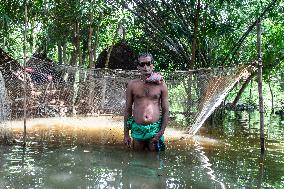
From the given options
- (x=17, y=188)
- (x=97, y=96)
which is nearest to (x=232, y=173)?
(x=17, y=188)

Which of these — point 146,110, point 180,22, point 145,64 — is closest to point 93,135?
point 146,110

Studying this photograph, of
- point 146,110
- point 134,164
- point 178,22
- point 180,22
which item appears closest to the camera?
point 134,164

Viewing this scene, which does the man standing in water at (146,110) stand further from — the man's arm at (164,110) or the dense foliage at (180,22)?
the dense foliage at (180,22)

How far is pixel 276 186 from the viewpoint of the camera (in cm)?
361

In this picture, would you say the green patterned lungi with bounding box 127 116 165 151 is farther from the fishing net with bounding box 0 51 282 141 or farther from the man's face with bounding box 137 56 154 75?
the fishing net with bounding box 0 51 282 141

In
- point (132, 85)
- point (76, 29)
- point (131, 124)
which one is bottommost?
point (131, 124)

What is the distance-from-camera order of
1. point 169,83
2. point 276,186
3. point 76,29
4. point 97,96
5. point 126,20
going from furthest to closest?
point 76,29, point 126,20, point 97,96, point 169,83, point 276,186

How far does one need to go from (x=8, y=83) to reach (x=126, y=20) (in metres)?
4.15

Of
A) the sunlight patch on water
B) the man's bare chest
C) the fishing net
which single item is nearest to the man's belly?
the man's bare chest

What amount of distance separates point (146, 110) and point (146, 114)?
0.05 meters

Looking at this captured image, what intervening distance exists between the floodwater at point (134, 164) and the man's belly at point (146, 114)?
424 millimetres

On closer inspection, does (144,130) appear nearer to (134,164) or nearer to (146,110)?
(146,110)

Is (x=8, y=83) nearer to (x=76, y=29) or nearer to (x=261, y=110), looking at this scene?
(x=76, y=29)

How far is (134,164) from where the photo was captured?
4410 mm
